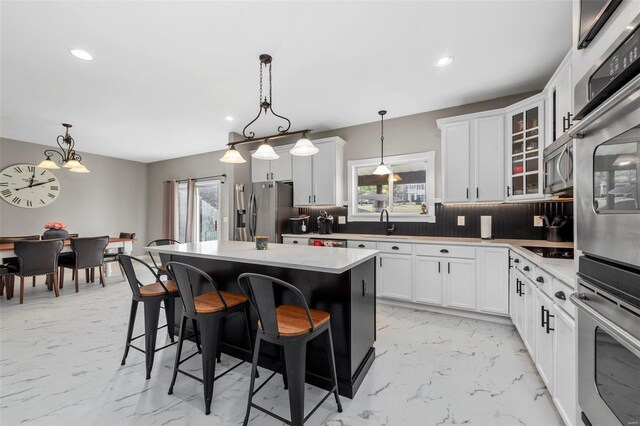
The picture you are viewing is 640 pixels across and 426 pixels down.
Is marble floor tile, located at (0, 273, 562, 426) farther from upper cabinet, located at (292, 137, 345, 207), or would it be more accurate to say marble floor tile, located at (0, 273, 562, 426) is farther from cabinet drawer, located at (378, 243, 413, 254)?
upper cabinet, located at (292, 137, 345, 207)

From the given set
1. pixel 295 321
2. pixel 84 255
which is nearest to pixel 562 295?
pixel 295 321

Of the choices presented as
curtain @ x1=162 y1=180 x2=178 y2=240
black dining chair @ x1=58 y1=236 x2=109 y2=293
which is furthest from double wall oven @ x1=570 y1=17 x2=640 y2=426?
curtain @ x1=162 y1=180 x2=178 y2=240

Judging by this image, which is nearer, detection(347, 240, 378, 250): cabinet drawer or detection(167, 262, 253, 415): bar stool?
detection(167, 262, 253, 415): bar stool

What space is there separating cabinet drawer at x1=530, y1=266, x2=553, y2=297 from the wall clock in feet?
27.1

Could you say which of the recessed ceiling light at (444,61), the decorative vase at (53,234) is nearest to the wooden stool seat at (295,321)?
the recessed ceiling light at (444,61)

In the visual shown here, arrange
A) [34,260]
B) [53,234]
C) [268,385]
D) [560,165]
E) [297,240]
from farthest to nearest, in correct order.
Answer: [53,234] < [297,240] < [34,260] < [560,165] < [268,385]

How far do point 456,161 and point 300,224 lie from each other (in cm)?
263

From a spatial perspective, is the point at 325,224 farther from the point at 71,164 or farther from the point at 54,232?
the point at 54,232

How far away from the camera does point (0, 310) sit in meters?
3.66

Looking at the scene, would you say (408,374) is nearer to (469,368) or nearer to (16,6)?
(469,368)

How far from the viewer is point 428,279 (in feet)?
11.2

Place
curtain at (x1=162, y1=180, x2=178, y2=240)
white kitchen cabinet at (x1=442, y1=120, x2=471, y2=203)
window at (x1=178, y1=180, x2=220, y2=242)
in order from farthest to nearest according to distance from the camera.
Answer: curtain at (x1=162, y1=180, x2=178, y2=240), window at (x1=178, y1=180, x2=220, y2=242), white kitchen cabinet at (x1=442, y1=120, x2=471, y2=203)

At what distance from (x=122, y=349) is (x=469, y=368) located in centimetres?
310

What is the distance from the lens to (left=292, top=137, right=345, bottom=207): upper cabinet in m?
4.43
